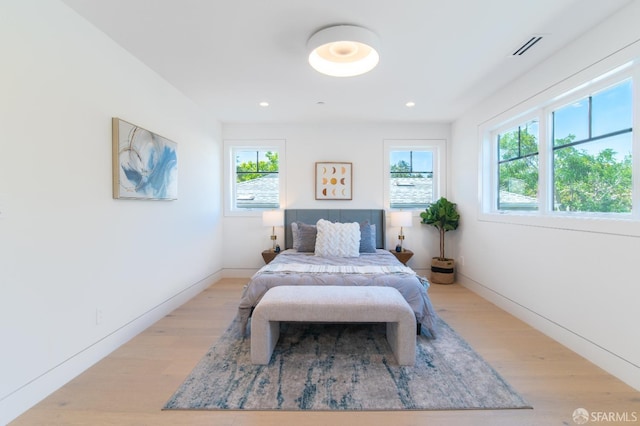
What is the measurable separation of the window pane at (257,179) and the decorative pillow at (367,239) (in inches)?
61.6

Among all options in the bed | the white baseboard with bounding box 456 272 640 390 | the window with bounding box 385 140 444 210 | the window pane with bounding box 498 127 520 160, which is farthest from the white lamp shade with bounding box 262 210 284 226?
the window pane with bounding box 498 127 520 160

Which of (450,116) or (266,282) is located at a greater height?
(450,116)

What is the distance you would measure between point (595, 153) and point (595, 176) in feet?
0.62

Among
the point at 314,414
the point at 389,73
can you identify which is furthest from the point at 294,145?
the point at 314,414

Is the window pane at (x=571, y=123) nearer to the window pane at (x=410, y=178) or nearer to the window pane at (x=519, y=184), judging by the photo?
the window pane at (x=519, y=184)

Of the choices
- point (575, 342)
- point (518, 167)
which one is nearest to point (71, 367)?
point (575, 342)

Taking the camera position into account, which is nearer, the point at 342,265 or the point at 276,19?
the point at 276,19

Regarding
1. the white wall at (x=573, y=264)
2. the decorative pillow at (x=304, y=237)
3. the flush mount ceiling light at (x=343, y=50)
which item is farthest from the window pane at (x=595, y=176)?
the decorative pillow at (x=304, y=237)

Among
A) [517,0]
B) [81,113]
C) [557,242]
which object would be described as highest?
[517,0]

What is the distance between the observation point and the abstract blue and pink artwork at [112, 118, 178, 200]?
7.84ft

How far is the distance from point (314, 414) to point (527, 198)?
3.08 meters

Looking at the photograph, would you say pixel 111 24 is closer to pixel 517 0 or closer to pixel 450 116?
pixel 517 0

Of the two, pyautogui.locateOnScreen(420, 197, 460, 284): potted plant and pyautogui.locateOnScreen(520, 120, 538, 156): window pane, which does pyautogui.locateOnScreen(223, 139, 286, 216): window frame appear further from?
pyautogui.locateOnScreen(520, 120, 538, 156): window pane

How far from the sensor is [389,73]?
289 cm
